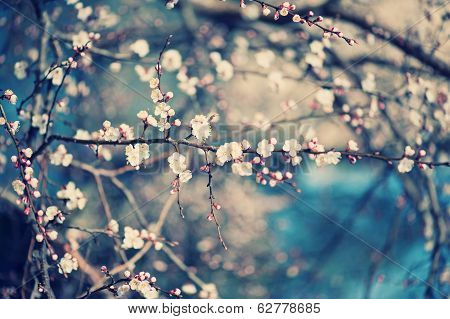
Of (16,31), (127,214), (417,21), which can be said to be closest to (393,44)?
→ (417,21)

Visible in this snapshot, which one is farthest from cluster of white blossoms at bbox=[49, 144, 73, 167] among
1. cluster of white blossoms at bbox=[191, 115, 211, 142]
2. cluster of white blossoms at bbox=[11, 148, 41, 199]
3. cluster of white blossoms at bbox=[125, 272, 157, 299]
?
cluster of white blossoms at bbox=[191, 115, 211, 142]

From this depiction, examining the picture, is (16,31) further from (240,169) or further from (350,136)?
(350,136)

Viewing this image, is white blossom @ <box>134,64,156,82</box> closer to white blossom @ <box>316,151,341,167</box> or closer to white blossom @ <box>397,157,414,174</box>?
white blossom @ <box>316,151,341,167</box>

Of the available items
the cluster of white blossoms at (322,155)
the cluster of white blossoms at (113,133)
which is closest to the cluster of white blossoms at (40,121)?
the cluster of white blossoms at (113,133)

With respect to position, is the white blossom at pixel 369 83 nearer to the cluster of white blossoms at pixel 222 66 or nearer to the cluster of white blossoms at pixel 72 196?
the cluster of white blossoms at pixel 222 66

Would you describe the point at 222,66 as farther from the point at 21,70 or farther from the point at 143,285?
the point at 143,285
